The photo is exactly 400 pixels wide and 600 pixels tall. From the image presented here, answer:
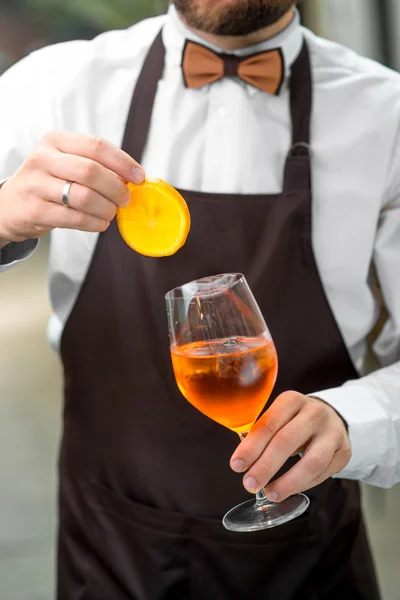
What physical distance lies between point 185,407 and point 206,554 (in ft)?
0.86

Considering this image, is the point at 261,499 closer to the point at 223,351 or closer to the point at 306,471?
the point at 306,471

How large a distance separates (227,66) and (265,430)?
0.78 meters

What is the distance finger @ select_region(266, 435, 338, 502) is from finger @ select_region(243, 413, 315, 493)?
0.02 meters

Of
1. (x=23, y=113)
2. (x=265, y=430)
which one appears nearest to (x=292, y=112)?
(x=23, y=113)

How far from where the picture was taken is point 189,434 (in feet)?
4.57

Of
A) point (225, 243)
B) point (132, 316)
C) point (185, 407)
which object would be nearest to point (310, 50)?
point (225, 243)

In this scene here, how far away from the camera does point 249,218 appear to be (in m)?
1.40

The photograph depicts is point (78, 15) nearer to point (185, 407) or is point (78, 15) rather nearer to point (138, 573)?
point (185, 407)

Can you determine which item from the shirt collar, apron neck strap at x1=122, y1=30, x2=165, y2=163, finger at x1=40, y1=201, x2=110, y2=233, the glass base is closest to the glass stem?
the glass base

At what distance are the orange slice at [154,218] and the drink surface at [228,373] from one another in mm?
155

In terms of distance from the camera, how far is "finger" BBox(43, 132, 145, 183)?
957mm

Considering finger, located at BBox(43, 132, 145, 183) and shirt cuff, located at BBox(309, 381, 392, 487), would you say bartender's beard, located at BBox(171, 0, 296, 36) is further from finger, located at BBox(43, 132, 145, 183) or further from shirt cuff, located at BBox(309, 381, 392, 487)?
shirt cuff, located at BBox(309, 381, 392, 487)

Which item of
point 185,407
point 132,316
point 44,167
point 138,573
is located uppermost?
point 44,167

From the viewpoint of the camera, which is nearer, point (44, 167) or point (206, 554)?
point (44, 167)
